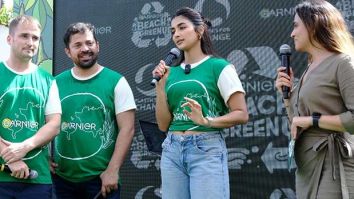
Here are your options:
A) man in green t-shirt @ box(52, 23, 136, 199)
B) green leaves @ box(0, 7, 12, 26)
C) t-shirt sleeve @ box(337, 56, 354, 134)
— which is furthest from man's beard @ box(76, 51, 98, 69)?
green leaves @ box(0, 7, 12, 26)

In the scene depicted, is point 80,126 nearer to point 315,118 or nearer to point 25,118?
point 25,118

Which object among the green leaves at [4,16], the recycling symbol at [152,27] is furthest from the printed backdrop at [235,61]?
the green leaves at [4,16]

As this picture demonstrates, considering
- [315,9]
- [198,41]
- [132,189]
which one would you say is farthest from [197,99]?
[132,189]

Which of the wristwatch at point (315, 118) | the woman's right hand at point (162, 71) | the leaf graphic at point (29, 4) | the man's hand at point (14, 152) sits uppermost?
the leaf graphic at point (29, 4)

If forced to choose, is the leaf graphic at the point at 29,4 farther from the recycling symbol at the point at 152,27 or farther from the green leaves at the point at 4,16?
the green leaves at the point at 4,16

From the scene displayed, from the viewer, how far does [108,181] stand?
2516mm

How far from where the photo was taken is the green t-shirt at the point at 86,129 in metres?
2.57

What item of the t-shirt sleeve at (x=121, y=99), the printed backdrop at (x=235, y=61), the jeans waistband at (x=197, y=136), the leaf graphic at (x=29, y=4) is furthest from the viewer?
the leaf graphic at (x=29, y=4)

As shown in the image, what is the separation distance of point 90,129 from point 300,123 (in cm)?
118

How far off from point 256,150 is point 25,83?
139 cm

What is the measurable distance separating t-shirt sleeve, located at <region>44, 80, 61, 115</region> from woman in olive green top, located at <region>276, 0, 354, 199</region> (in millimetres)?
1170

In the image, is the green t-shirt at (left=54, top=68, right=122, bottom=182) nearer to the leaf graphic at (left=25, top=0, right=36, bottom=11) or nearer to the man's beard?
the man's beard

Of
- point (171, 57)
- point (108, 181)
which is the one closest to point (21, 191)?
point (108, 181)

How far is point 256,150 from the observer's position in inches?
115
